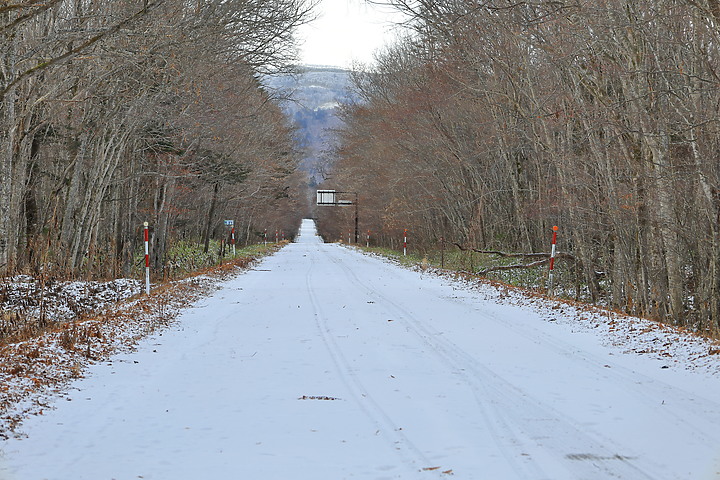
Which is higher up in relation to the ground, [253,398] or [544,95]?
[544,95]

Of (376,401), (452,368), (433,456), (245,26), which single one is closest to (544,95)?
(245,26)

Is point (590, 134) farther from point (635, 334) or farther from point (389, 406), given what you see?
point (389, 406)

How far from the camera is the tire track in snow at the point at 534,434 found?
4570mm

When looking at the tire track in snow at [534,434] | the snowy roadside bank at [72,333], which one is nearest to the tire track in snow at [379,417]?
the tire track in snow at [534,434]

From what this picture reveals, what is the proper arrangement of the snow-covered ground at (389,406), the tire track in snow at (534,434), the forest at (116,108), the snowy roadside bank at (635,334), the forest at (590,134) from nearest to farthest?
1. the tire track in snow at (534,434)
2. the snow-covered ground at (389,406)
3. the snowy roadside bank at (635,334)
4. the forest at (590,134)
5. the forest at (116,108)

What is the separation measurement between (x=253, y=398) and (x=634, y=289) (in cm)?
1228

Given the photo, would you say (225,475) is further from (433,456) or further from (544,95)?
(544,95)

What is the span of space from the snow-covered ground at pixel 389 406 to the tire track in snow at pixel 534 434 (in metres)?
0.02

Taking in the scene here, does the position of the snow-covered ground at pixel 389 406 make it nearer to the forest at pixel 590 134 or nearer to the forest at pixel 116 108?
the forest at pixel 590 134

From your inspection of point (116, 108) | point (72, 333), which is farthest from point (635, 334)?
point (116, 108)

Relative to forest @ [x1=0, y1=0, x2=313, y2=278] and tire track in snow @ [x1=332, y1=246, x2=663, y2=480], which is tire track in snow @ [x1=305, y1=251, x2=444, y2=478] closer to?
tire track in snow @ [x1=332, y1=246, x2=663, y2=480]

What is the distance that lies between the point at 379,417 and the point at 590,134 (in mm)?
10523

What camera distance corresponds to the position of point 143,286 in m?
17.9

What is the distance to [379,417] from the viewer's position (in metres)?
5.92
